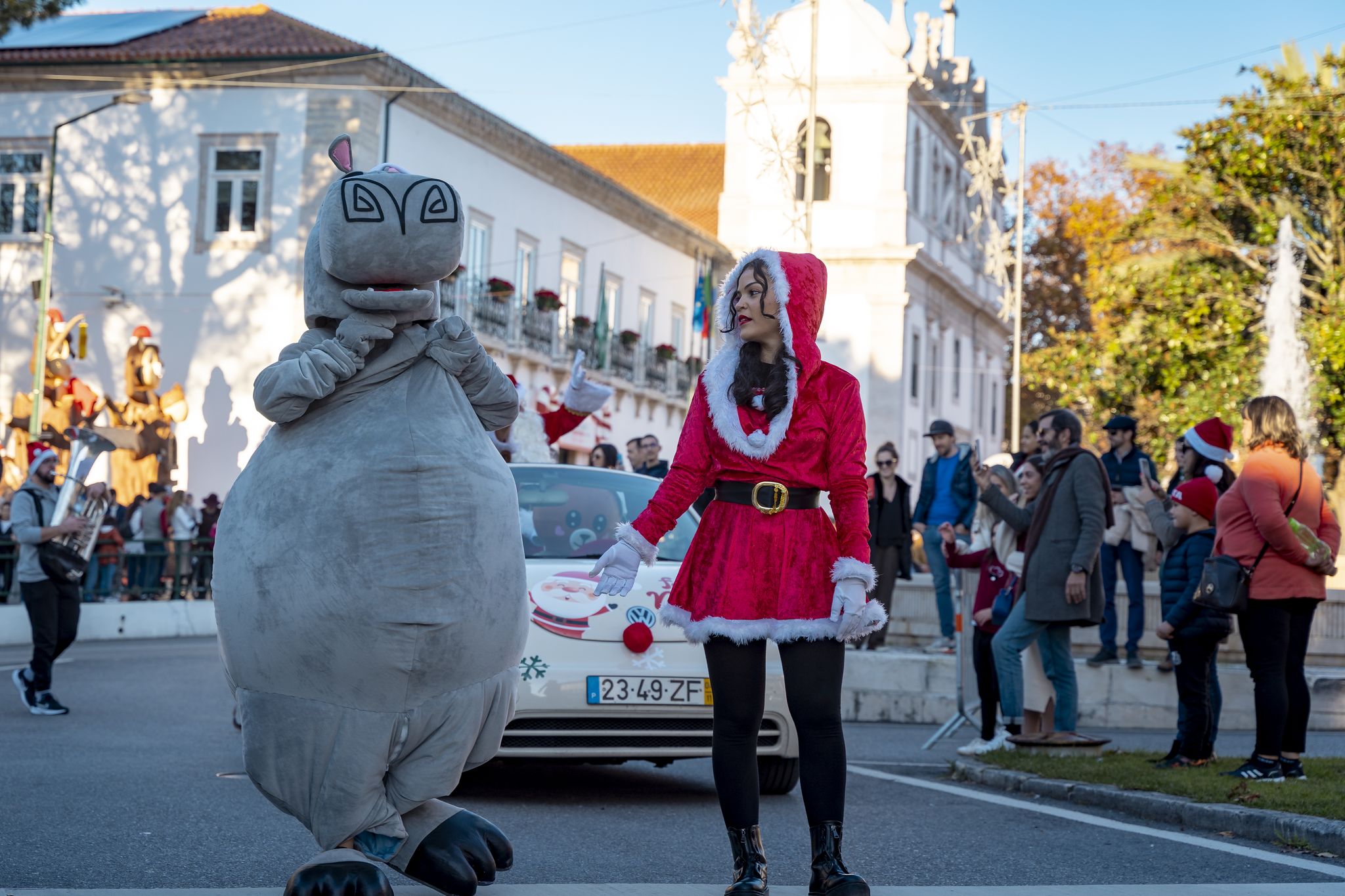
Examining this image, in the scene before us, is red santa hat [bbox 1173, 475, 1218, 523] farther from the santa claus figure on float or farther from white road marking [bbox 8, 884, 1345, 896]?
white road marking [bbox 8, 884, 1345, 896]

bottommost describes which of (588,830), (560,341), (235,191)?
(588,830)

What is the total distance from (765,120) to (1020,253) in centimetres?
755

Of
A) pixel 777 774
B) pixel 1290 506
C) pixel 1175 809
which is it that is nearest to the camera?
pixel 1175 809

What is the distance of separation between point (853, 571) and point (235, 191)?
2861 centimetres

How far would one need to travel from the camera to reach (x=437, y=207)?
5.04m

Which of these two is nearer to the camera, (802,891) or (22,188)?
(802,891)

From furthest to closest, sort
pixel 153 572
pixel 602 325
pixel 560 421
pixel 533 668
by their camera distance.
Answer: pixel 602 325
pixel 153 572
pixel 533 668
pixel 560 421

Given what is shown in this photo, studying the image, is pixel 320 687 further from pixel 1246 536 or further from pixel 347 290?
pixel 1246 536

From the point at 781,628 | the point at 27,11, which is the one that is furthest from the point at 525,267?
the point at 781,628

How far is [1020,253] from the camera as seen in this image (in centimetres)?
4722

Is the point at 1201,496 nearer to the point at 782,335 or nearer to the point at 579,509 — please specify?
the point at 579,509

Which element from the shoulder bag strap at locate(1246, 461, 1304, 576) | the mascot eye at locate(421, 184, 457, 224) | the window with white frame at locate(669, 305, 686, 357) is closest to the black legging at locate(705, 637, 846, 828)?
the mascot eye at locate(421, 184, 457, 224)

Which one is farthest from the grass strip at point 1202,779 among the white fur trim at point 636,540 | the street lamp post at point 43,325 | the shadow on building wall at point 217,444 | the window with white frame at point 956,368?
the window with white frame at point 956,368

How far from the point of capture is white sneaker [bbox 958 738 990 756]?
10188 millimetres
